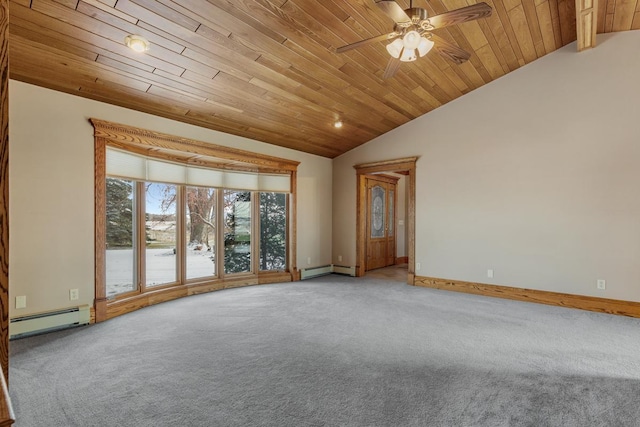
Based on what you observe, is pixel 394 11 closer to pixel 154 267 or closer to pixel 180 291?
pixel 154 267

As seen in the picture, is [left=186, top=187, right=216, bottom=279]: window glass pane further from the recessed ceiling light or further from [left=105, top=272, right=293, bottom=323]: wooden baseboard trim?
the recessed ceiling light

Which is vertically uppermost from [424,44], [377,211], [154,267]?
[424,44]

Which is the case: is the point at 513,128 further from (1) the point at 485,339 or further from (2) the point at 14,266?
(2) the point at 14,266

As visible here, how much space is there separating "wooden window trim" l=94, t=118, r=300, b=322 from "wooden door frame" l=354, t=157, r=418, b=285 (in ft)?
4.58

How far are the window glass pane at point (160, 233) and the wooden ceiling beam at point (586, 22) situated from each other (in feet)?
18.8

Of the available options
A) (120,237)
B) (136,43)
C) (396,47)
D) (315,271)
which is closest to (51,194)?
(120,237)

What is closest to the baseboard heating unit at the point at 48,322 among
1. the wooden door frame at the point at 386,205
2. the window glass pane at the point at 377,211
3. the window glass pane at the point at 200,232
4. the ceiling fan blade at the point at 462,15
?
the window glass pane at the point at 200,232

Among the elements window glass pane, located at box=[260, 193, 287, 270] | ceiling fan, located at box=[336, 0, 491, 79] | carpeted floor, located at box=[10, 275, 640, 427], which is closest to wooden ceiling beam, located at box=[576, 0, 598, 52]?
ceiling fan, located at box=[336, 0, 491, 79]

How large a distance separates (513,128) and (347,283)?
3818 millimetres

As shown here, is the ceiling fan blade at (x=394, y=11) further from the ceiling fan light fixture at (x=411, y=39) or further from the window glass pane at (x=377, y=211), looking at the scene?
the window glass pane at (x=377, y=211)

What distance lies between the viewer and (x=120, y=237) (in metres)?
4.25

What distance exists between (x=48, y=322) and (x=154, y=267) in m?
1.46

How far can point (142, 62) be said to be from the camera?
319cm

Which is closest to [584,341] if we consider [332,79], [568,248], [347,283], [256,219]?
[568,248]
